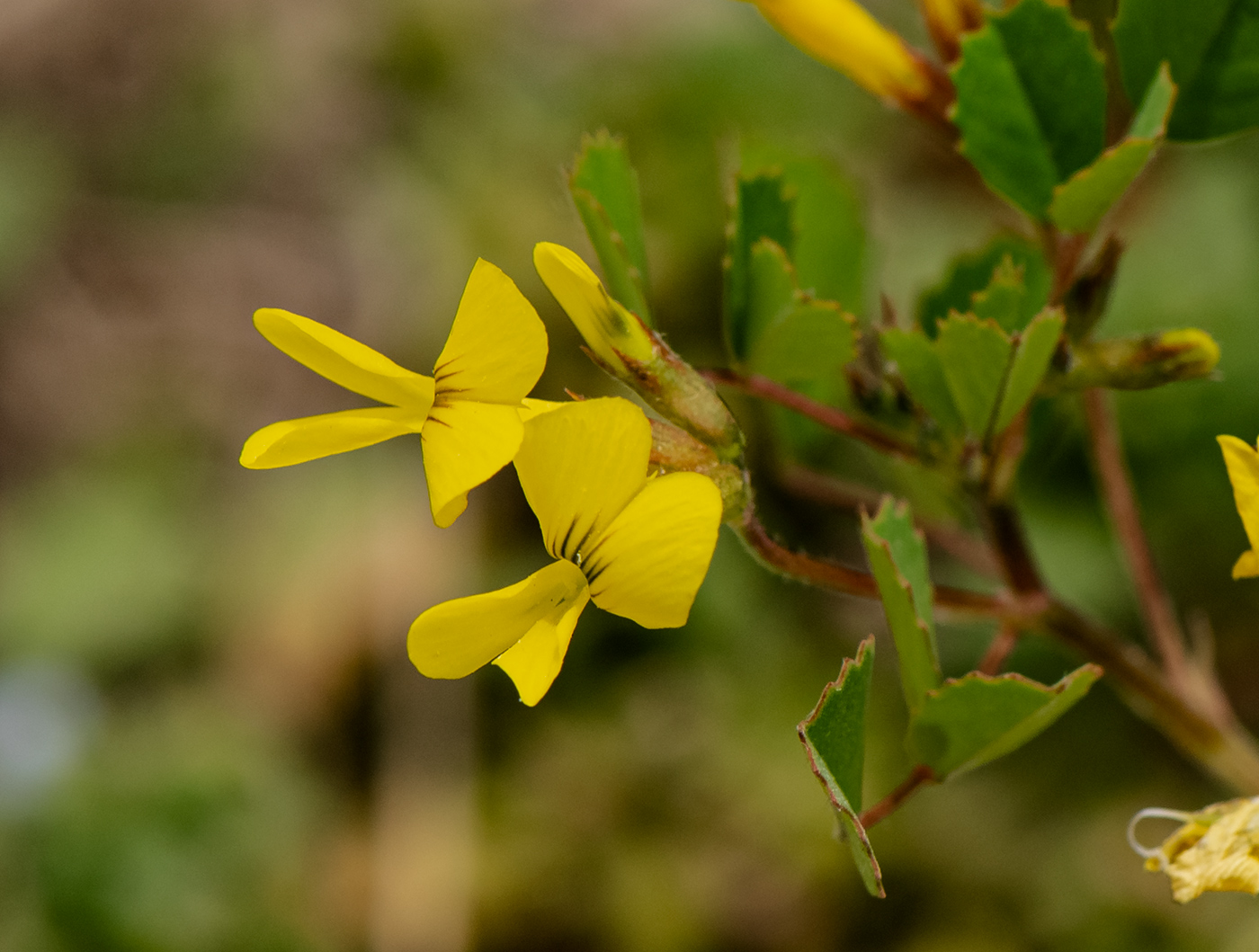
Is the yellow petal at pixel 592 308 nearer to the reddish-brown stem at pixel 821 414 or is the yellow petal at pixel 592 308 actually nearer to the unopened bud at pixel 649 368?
the unopened bud at pixel 649 368

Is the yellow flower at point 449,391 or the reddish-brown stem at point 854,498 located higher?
the yellow flower at point 449,391

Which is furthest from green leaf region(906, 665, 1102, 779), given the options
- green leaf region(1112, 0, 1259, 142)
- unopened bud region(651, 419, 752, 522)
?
green leaf region(1112, 0, 1259, 142)

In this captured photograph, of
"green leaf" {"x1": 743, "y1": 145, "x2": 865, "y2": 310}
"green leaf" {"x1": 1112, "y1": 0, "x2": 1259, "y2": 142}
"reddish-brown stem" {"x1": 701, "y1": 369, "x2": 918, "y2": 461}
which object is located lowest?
"reddish-brown stem" {"x1": 701, "y1": 369, "x2": 918, "y2": 461}

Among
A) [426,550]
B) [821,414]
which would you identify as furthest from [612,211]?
[426,550]

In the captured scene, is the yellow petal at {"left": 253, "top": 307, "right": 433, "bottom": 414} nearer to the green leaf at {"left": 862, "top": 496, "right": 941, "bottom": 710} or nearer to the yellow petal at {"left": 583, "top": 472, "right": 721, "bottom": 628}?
the yellow petal at {"left": 583, "top": 472, "right": 721, "bottom": 628}

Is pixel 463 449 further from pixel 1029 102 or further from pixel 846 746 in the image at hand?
pixel 1029 102

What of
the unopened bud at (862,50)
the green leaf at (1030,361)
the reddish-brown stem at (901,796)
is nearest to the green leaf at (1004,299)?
the green leaf at (1030,361)
